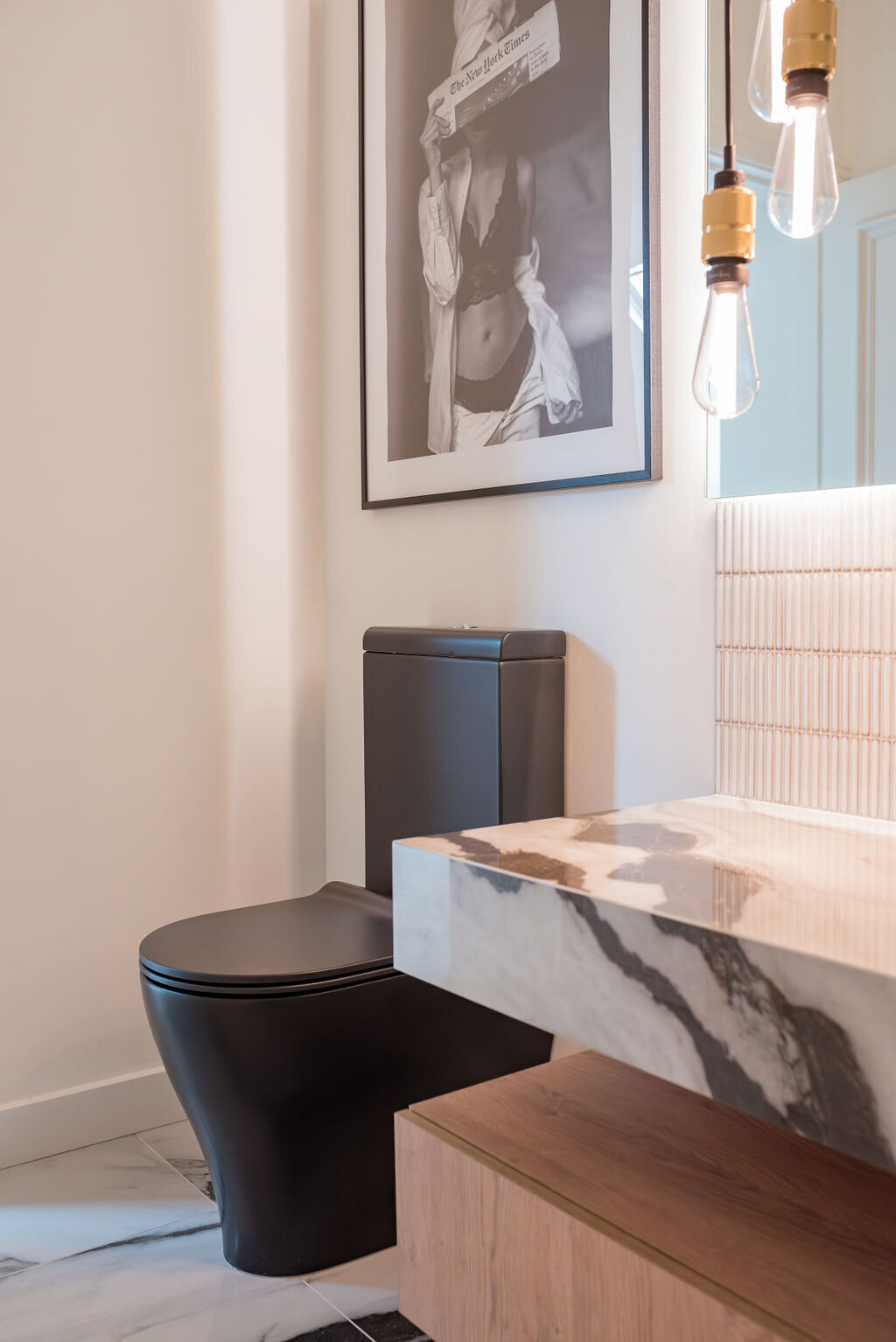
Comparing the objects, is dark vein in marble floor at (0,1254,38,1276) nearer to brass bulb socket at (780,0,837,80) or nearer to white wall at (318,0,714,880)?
white wall at (318,0,714,880)

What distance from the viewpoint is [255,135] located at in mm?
2109

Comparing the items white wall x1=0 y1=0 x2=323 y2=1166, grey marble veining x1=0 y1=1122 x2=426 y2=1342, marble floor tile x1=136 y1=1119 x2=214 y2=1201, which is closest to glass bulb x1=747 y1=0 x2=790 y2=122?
white wall x1=0 y1=0 x2=323 y2=1166

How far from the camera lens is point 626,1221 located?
3.03ft

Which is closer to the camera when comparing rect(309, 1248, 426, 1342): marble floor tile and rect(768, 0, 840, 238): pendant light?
rect(768, 0, 840, 238): pendant light

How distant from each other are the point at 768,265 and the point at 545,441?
44 cm

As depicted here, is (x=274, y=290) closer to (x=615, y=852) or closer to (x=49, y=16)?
(x=49, y=16)

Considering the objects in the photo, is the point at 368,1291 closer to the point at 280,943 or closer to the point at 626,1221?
the point at 280,943

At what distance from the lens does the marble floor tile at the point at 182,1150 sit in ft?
5.97

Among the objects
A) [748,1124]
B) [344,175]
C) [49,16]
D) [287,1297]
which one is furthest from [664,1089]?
[49,16]

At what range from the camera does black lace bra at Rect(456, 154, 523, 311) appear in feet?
5.52

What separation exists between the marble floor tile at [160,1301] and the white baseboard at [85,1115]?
13.9 inches

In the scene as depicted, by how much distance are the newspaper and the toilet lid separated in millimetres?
1265

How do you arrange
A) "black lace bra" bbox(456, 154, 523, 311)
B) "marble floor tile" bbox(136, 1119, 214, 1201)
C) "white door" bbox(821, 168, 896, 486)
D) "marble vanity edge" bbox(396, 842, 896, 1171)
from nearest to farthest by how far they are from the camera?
"marble vanity edge" bbox(396, 842, 896, 1171) < "white door" bbox(821, 168, 896, 486) < "black lace bra" bbox(456, 154, 523, 311) < "marble floor tile" bbox(136, 1119, 214, 1201)

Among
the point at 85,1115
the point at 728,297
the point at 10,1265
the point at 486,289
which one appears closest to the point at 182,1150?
the point at 85,1115
